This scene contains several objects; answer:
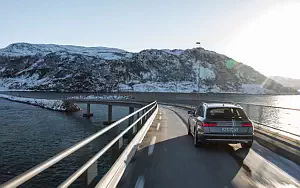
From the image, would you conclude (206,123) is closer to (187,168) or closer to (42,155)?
(187,168)

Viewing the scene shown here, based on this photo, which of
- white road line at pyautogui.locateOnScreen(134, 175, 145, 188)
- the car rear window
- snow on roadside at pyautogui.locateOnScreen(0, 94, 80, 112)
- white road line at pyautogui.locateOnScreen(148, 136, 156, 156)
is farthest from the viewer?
snow on roadside at pyautogui.locateOnScreen(0, 94, 80, 112)

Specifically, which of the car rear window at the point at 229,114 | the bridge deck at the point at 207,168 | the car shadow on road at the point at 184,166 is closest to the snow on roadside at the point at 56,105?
the car rear window at the point at 229,114

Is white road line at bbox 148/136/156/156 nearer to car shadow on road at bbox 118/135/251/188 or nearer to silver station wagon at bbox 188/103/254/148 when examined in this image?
car shadow on road at bbox 118/135/251/188

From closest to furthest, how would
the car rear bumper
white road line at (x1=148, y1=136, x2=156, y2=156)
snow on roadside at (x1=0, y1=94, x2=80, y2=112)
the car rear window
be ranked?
white road line at (x1=148, y1=136, x2=156, y2=156), the car rear bumper, the car rear window, snow on roadside at (x1=0, y1=94, x2=80, y2=112)

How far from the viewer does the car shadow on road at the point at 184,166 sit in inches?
241

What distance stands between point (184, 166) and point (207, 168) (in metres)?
0.56

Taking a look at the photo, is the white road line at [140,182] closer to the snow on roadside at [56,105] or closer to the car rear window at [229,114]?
the car rear window at [229,114]

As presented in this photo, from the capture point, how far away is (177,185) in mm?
5930

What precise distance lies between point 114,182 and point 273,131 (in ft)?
29.7

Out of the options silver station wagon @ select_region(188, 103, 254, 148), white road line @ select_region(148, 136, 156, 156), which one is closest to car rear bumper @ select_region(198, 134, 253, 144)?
silver station wagon @ select_region(188, 103, 254, 148)

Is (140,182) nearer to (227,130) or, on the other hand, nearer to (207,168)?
(207,168)

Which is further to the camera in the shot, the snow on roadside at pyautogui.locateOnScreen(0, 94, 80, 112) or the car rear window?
the snow on roadside at pyautogui.locateOnScreen(0, 94, 80, 112)

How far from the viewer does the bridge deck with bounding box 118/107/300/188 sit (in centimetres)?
615

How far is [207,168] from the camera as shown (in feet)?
24.3
